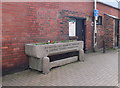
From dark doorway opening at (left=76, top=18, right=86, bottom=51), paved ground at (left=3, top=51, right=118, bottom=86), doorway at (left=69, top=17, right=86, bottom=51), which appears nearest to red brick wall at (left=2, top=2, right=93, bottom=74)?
paved ground at (left=3, top=51, right=118, bottom=86)

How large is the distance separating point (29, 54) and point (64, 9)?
3.42 meters

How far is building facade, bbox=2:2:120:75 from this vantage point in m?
5.00

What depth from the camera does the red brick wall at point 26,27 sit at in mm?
4965

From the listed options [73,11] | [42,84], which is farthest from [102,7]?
[42,84]

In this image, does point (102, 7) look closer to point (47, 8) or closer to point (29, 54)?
point (47, 8)

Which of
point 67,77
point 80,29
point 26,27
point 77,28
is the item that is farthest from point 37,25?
point 80,29

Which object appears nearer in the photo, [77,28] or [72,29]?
[72,29]

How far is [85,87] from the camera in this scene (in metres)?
3.88

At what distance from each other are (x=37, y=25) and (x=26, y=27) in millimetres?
577

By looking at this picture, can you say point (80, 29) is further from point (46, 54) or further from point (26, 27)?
point (46, 54)

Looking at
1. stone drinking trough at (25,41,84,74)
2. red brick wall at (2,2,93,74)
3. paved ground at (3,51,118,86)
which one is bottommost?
paved ground at (3,51,118,86)

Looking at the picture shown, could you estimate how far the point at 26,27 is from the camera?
18.3 ft

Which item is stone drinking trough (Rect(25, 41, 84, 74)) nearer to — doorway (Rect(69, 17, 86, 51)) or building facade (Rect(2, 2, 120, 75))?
building facade (Rect(2, 2, 120, 75))

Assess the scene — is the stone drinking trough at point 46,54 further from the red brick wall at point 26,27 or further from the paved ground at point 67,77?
the red brick wall at point 26,27
